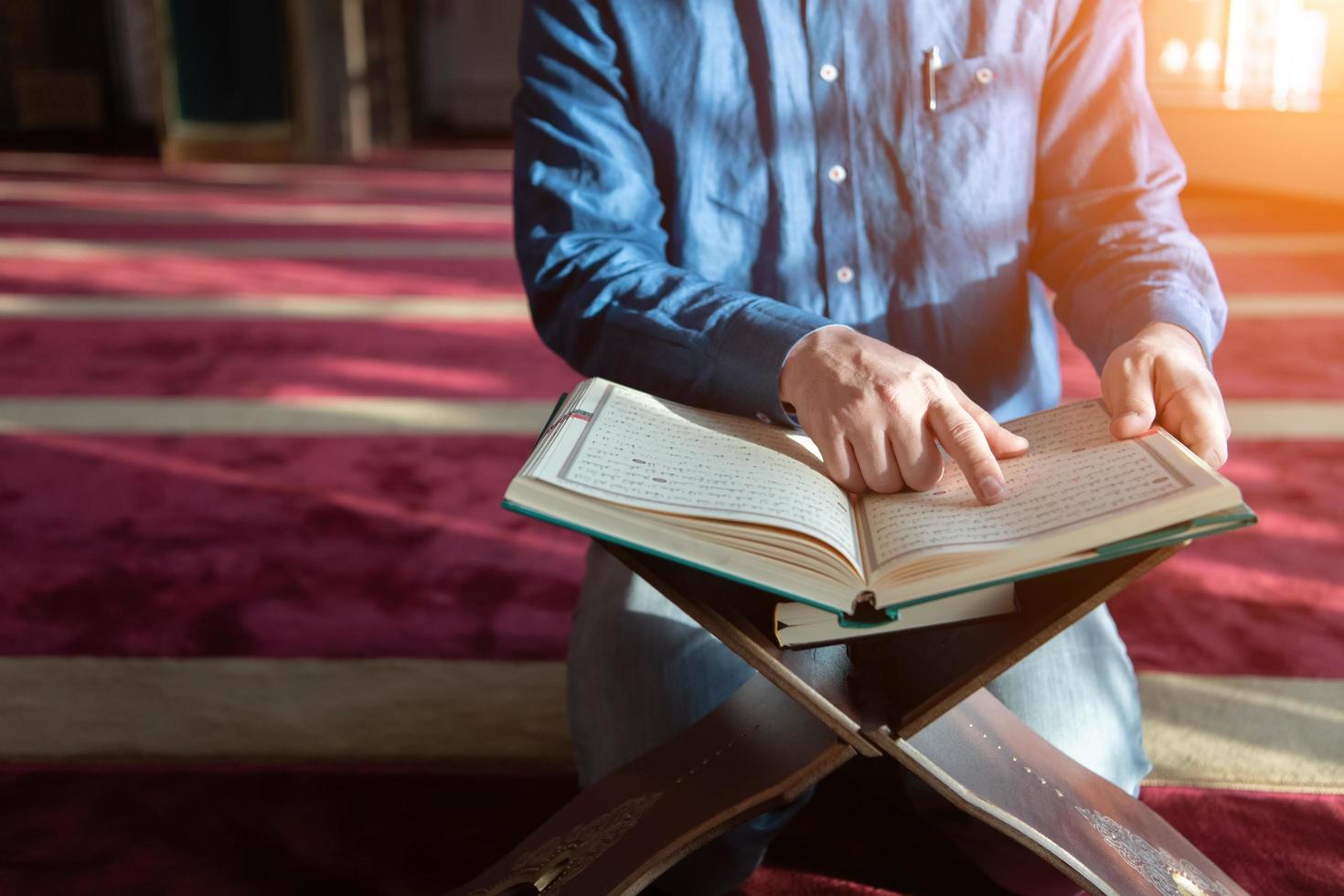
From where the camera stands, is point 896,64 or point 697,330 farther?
point 896,64

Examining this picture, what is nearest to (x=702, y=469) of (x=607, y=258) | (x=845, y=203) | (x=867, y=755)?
(x=867, y=755)

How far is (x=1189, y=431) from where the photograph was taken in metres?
0.75

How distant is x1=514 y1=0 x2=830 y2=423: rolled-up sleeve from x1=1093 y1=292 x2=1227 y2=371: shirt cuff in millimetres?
244

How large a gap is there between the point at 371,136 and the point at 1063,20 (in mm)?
7331

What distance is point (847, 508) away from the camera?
713mm

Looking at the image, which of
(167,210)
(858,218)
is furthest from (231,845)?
(167,210)

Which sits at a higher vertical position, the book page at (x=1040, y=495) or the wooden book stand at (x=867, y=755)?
the book page at (x=1040, y=495)

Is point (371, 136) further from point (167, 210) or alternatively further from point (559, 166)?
point (559, 166)

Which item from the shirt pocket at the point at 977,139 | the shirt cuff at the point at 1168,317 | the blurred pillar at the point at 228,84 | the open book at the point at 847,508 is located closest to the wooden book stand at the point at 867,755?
the open book at the point at 847,508

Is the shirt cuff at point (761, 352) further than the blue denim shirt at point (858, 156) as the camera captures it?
No

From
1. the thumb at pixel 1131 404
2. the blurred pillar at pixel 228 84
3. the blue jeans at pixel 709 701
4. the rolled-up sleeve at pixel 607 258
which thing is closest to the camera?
the thumb at pixel 1131 404

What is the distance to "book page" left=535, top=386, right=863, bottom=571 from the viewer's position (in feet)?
2.11

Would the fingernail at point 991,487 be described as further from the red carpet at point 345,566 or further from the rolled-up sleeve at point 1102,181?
the red carpet at point 345,566

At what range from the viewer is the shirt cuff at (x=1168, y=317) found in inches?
34.1
